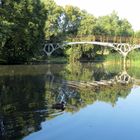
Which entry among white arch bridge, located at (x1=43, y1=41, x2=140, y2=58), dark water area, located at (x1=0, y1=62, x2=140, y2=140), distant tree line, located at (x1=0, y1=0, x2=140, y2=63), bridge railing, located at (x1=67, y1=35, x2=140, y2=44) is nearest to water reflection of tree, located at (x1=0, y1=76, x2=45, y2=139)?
dark water area, located at (x1=0, y1=62, x2=140, y2=140)

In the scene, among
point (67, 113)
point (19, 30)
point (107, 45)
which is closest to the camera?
point (67, 113)

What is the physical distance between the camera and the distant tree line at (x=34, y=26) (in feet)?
194

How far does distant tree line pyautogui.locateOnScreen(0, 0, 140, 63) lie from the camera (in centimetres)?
5900

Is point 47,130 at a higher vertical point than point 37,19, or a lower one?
lower

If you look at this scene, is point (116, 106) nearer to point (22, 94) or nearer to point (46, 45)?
point (22, 94)

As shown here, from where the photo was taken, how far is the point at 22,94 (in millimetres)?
27656

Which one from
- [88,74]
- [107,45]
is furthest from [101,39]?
[88,74]

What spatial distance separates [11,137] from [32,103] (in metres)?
8.13

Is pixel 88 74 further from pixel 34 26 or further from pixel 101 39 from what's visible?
pixel 101 39

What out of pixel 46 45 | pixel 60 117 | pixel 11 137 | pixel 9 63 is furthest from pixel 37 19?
pixel 11 137

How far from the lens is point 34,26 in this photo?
65.2 m

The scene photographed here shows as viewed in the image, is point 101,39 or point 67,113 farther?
point 101,39

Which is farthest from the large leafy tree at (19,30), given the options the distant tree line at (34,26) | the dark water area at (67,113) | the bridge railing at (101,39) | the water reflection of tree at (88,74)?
the dark water area at (67,113)

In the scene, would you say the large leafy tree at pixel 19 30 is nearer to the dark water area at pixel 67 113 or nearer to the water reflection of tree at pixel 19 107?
the water reflection of tree at pixel 19 107
